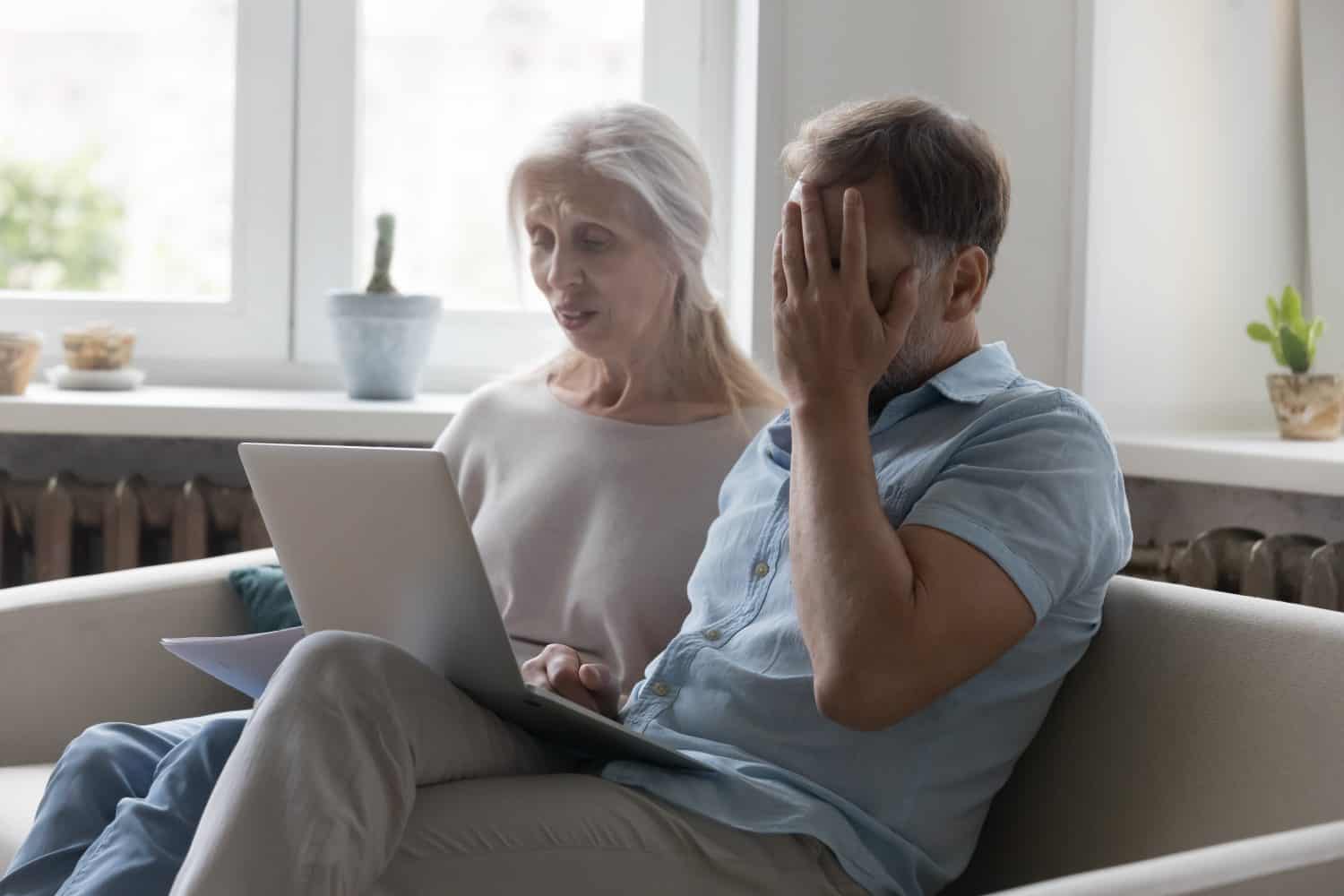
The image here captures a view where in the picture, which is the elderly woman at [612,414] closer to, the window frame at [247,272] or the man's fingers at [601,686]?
the man's fingers at [601,686]

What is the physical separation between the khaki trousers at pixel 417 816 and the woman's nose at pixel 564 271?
29.0 inches

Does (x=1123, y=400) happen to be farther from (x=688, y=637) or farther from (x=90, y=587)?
(x=90, y=587)

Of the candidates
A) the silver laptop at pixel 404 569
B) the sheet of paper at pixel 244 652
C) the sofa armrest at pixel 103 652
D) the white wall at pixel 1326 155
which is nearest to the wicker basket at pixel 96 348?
the sofa armrest at pixel 103 652

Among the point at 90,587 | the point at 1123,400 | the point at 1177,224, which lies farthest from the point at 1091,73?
the point at 90,587

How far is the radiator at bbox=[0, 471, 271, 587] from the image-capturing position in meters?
2.60

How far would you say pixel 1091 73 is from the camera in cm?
239

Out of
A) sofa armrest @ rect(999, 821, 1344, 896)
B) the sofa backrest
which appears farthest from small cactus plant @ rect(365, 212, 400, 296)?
sofa armrest @ rect(999, 821, 1344, 896)

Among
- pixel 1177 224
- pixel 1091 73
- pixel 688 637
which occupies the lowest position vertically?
pixel 688 637

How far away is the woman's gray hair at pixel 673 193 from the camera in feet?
6.35

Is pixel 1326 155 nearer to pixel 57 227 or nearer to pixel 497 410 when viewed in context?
pixel 497 410

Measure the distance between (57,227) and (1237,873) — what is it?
8.30ft

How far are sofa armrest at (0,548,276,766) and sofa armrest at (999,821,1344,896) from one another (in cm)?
125

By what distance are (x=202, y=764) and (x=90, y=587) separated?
21.5 inches

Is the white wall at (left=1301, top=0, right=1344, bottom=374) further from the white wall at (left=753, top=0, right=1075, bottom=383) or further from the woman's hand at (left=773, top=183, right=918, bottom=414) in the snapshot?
the woman's hand at (left=773, top=183, right=918, bottom=414)
